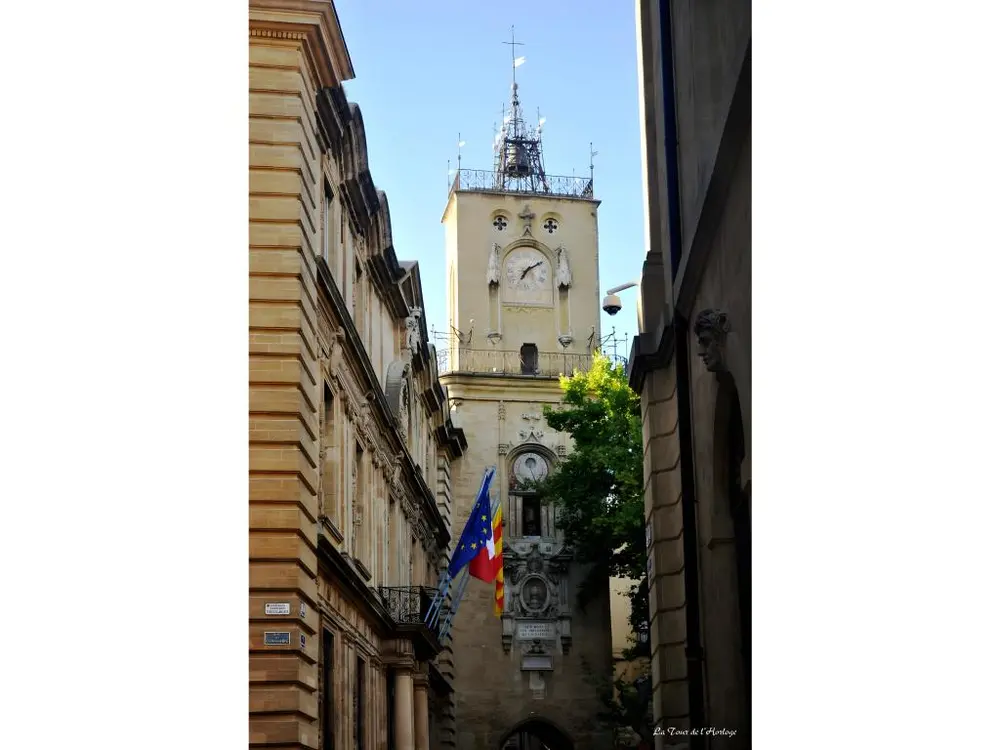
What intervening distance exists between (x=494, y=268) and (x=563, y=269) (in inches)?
92.6

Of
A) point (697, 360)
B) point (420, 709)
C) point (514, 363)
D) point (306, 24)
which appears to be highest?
point (514, 363)

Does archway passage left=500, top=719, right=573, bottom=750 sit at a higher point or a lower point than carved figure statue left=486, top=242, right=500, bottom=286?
lower

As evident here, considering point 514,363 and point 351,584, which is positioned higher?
point 514,363

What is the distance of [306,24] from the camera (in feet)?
66.4

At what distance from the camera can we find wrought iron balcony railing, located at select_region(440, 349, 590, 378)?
167 ft

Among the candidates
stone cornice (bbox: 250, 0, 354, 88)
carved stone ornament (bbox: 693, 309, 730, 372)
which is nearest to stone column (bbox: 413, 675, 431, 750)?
stone cornice (bbox: 250, 0, 354, 88)

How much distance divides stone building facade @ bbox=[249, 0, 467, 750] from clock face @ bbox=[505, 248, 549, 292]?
15.0 metres

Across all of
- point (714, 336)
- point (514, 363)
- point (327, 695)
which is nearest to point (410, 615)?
point (327, 695)

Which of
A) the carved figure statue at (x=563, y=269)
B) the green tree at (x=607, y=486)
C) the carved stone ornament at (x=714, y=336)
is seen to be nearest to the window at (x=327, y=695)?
the carved stone ornament at (x=714, y=336)

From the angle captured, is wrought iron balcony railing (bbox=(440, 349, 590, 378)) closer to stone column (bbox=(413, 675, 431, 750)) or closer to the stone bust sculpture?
the stone bust sculpture

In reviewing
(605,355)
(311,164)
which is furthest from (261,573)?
(605,355)

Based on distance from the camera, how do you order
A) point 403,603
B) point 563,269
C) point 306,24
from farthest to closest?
1. point 563,269
2. point 403,603
3. point 306,24

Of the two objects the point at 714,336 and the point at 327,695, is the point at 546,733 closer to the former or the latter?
the point at 327,695
